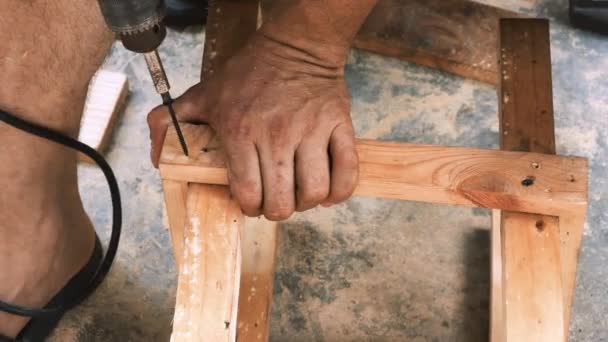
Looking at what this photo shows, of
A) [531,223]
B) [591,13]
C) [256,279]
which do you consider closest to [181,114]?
[256,279]

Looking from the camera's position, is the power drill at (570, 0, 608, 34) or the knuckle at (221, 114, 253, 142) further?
the power drill at (570, 0, 608, 34)

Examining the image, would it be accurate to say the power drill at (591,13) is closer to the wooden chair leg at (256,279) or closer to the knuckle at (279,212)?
the wooden chair leg at (256,279)

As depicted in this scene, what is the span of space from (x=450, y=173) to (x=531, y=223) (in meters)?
0.12

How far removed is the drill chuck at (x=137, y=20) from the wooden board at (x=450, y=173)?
162 millimetres

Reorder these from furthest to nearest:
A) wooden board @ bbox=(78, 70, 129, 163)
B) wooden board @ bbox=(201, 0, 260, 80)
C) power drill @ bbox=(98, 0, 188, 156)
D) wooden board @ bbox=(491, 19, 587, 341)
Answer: wooden board @ bbox=(78, 70, 129, 163) → wooden board @ bbox=(201, 0, 260, 80) → wooden board @ bbox=(491, 19, 587, 341) → power drill @ bbox=(98, 0, 188, 156)

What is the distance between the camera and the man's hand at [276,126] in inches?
33.8

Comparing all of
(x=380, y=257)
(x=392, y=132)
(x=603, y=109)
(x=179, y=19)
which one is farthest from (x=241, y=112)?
(x=603, y=109)

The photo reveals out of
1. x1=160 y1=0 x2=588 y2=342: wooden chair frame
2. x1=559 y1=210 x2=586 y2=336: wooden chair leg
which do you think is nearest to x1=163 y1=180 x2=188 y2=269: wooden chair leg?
x1=160 y1=0 x2=588 y2=342: wooden chair frame

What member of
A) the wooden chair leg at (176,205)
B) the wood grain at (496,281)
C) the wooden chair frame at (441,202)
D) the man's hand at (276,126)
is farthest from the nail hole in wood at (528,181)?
the wooden chair leg at (176,205)

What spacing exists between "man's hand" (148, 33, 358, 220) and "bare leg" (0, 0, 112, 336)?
18 cm

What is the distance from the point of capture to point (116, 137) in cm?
154

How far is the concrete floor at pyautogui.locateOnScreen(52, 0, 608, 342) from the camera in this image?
1.29 meters

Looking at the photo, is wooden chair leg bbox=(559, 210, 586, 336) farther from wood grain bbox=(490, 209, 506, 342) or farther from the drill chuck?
the drill chuck

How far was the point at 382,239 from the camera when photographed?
139 cm
